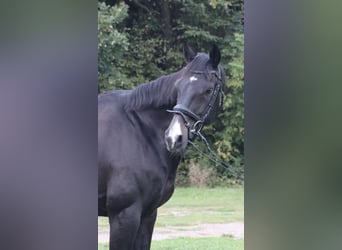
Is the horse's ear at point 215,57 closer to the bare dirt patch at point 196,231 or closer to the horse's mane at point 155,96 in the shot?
the horse's mane at point 155,96

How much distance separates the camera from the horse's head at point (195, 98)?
2.88 m

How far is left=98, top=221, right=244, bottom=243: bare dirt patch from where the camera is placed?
529cm

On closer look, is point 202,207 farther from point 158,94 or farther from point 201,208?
point 158,94

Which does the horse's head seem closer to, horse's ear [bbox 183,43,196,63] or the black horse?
the black horse

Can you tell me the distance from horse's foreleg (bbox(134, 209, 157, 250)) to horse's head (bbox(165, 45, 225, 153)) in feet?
1.74

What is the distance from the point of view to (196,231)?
18.2ft

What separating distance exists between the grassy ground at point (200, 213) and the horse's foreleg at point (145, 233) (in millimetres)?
1381

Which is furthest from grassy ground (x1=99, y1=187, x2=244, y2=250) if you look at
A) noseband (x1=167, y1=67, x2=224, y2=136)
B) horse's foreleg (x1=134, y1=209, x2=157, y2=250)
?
noseband (x1=167, y1=67, x2=224, y2=136)

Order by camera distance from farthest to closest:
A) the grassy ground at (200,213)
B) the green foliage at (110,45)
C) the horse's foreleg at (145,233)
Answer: the green foliage at (110,45), the grassy ground at (200,213), the horse's foreleg at (145,233)

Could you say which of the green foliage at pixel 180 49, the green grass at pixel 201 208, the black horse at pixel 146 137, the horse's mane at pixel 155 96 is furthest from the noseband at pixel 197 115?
the green foliage at pixel 180 49

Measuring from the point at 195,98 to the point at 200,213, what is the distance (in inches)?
146
